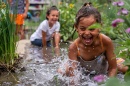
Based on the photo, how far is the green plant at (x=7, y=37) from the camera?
3.75 meters

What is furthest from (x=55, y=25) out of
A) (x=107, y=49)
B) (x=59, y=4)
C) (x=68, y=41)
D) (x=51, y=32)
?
(x=107, y=49)

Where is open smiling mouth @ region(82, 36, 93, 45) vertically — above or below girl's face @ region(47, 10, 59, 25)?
above

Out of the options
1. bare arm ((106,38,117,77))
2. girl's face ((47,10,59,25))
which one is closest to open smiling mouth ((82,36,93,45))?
bare arm ((106,38,117,77))

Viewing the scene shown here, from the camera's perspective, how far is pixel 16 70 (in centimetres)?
392

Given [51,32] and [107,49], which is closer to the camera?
[107,49]

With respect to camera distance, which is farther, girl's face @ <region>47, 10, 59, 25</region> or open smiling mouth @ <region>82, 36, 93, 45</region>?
girl's face @ <region>47, 10, 59, 25</region>

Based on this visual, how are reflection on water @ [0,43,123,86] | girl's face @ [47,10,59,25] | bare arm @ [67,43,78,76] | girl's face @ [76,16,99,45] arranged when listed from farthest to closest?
girl's face @ [47,10,59,25], bare arm @ [67,43,78,76], reflection on water @ [0,43,123,86], girl's face @ [76,16,99,45]

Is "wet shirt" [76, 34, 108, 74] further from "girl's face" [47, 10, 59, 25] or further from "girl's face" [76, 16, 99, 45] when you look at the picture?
"girl's face" [47, 10, 59, 25]

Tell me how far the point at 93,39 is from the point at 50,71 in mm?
892

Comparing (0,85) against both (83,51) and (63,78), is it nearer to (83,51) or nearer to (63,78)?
(63,78)

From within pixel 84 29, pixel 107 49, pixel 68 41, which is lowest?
pixel 68 41

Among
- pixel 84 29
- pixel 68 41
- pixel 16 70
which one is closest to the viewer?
pixel 84 29

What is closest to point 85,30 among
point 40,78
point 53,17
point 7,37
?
point 40,78

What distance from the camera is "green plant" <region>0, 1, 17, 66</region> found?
12.3 ft
